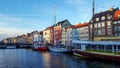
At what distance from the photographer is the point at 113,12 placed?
109m

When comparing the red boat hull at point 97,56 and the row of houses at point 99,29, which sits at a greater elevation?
the row of houses at point 99,29

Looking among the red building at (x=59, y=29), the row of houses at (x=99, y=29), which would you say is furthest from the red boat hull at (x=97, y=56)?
the red building at (x=59, y=29)

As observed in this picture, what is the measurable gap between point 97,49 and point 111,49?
7243mm

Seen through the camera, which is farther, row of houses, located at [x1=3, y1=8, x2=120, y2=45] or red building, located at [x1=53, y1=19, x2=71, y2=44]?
red building, located at [x1=53, y1=19, x2=71, y2=44]

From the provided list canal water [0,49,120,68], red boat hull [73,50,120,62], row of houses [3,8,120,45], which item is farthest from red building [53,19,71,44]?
canal water [0,49,120,68]

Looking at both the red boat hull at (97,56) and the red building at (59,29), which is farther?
the red building at (59,29)

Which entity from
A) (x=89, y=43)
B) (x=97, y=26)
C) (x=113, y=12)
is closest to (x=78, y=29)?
(x=97, y=26)

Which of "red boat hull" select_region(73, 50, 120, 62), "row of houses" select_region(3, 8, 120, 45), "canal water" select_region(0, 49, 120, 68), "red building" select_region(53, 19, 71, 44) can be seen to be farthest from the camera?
"red building" select_region(53, 19, 71, 44)

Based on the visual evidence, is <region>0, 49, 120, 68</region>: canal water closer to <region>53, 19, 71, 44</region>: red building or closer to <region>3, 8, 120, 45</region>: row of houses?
<region>3, 8, 120, 45</region>: row of houses

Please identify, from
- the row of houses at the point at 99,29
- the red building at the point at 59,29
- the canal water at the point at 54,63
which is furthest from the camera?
the red building at the point at 59,29

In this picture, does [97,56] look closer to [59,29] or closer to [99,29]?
[99,29]

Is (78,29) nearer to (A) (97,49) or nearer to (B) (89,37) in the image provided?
(B) (89,37)

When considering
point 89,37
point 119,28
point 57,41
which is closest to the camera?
point 119,28

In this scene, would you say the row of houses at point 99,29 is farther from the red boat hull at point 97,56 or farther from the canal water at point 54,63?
the canal water at point 54,63
